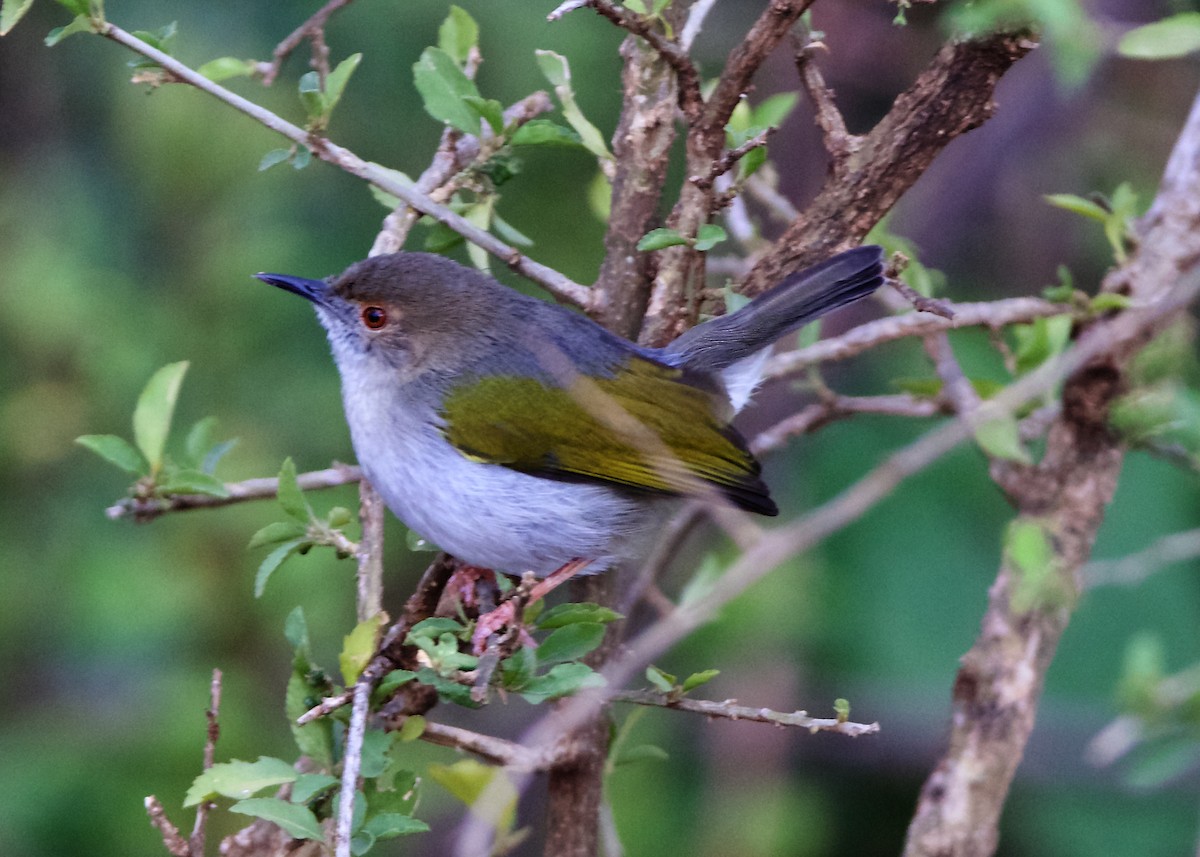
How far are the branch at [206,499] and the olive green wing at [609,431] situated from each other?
0.53m

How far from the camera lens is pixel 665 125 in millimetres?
3100

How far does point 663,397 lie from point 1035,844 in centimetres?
295

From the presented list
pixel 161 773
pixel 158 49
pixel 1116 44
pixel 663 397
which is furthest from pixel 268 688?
pixel 1116 44

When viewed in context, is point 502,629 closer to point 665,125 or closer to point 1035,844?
point 665,125

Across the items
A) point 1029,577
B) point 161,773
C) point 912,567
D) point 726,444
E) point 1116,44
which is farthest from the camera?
point 912,567

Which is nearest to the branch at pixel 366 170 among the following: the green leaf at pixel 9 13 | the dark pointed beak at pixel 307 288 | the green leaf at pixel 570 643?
the green leaf at pixel 9 13

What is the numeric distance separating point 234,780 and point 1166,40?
2448mm

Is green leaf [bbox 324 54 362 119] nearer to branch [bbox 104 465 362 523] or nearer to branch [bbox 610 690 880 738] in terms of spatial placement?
branch [bbox 104 465 362 523]

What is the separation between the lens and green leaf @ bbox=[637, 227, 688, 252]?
112 inches

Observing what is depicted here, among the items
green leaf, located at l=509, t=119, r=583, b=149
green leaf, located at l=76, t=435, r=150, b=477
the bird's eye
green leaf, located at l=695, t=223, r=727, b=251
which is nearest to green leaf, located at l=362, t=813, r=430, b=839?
green leaf, located at l=76, t=435, r=150, b=477

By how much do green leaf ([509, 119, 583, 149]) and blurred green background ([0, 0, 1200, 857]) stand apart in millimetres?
1980

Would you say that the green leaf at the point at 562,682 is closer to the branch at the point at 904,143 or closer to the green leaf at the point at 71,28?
the branch at the point at 904,143

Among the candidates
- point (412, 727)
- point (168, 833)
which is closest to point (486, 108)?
point (412, 727)

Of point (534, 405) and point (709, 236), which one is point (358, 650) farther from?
point (534, 405)
